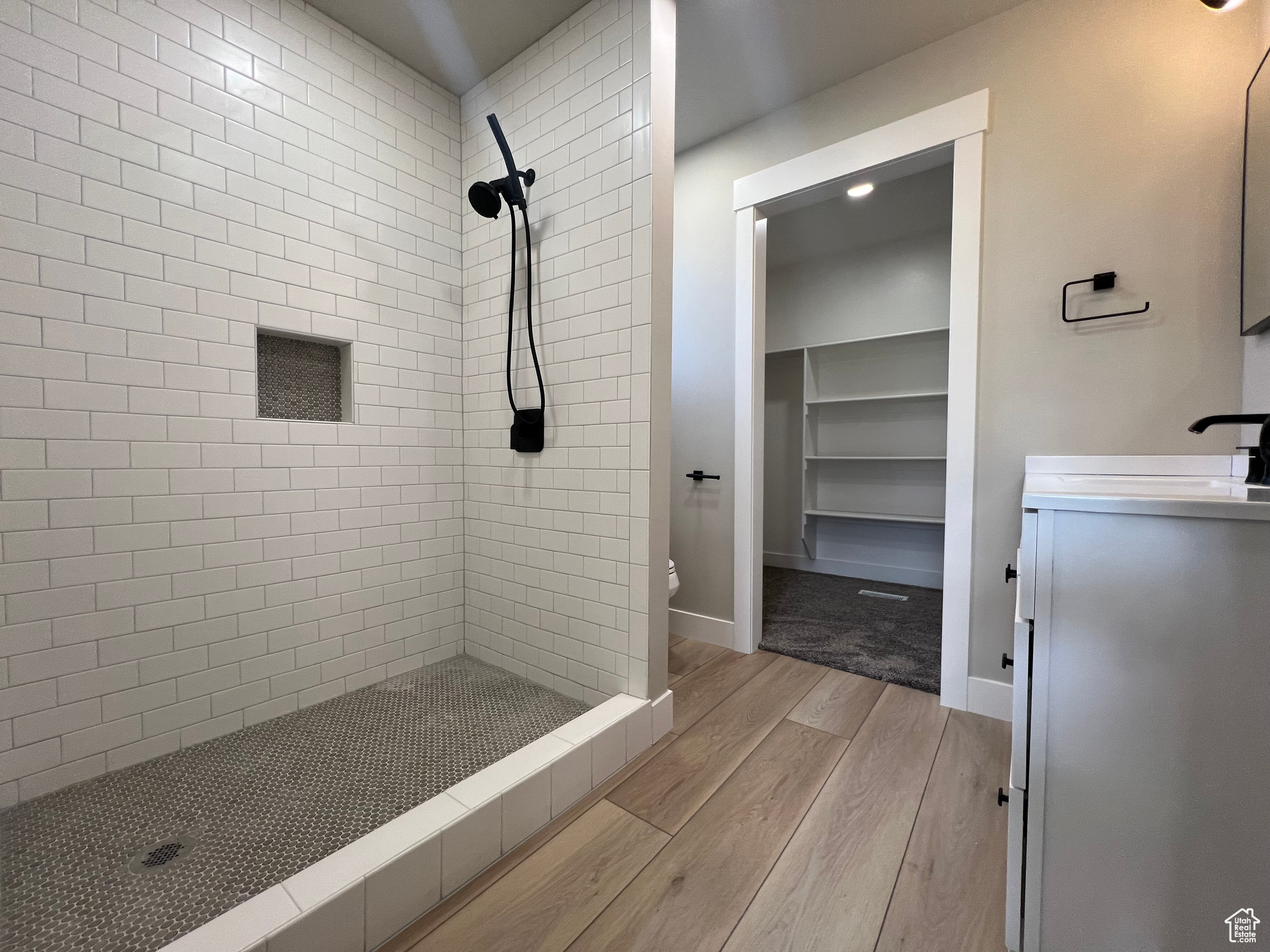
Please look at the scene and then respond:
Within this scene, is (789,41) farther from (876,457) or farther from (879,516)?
(879,516)

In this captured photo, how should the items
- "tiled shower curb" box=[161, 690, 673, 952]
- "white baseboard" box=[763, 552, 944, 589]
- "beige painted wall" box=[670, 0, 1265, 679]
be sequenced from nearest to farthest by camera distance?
"tiled shower curb" box=[161, 690, 673, 952] → "beige painted wall" box=[670, 0, 1265, 679] → "white baseboard" box=[763, 552, 944, 589]

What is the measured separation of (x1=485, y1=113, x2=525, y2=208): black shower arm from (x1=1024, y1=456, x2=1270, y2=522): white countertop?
5.93 ft

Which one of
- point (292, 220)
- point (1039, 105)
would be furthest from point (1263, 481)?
point (292, 220)

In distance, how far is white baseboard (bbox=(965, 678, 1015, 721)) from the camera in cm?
184

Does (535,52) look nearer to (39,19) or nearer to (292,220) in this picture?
(292,220)

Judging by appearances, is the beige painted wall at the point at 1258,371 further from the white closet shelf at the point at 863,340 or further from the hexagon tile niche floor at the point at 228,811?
the hexagon tile niche floor at the point at 228,811

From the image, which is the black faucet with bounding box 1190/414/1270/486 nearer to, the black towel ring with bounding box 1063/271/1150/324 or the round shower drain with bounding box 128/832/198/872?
the black towel ring with bounding box 1063/271/1150/324

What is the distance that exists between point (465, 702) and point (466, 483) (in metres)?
0.91

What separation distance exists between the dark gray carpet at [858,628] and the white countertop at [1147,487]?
1004mm

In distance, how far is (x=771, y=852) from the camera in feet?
4.01

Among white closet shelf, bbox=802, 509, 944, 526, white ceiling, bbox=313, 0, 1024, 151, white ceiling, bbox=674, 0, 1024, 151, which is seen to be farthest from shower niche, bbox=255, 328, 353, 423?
white closet shelf, bbox=802, 509, 944, 526

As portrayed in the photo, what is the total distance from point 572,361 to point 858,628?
7.13 feet

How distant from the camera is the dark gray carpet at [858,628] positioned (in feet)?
7.45

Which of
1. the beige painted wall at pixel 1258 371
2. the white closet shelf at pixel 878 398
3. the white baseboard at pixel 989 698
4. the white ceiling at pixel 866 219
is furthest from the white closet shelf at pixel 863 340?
the white baseboard at pixel 989 698
